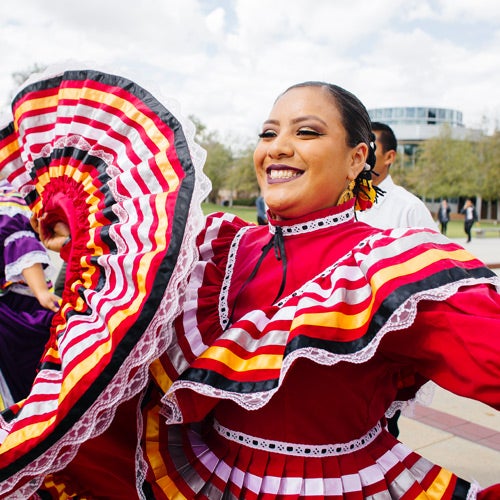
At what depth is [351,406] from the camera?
55.9 inches

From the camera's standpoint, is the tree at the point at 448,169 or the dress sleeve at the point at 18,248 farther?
the tree at the point at 448,169

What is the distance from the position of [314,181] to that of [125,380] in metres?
0.68

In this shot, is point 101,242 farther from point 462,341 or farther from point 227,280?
point 462,341

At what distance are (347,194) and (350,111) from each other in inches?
8.9

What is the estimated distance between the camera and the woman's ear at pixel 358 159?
1.60 meters

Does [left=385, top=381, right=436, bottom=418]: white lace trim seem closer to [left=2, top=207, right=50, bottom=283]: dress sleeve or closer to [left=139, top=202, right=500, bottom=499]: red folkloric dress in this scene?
[left=139, top=202, right=500, bottom=499]: red folkloric dress

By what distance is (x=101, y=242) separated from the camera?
57.4 inches

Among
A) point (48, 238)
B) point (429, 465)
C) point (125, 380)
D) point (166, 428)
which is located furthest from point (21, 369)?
point (429, 465)

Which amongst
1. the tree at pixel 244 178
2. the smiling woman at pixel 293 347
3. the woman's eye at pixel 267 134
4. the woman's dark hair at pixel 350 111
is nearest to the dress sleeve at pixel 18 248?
the smiling woman at pixel 293 347

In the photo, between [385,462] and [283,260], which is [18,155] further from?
[385,462]

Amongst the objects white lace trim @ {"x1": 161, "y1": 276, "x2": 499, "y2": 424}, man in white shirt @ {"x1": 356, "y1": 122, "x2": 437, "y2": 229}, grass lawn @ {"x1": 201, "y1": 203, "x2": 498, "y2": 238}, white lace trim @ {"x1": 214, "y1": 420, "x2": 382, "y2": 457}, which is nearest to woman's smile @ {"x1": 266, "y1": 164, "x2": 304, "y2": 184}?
white lace trim @ {"x1": 161, "y1": 276, "x2": 499, "y2": 424}

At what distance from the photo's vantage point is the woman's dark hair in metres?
1.58

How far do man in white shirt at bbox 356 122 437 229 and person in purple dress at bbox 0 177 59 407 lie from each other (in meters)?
1.86

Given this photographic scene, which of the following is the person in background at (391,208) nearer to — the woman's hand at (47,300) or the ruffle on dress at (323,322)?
the woman's hand at (47,300)
